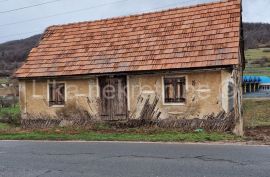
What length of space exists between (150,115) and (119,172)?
9.66 m

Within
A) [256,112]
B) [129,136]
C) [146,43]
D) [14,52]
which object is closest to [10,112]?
[146,43]

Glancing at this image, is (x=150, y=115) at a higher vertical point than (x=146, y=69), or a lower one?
lower

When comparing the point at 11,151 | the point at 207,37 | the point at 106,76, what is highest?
the point at 207,37

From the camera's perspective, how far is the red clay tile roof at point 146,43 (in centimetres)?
1750

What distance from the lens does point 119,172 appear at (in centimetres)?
866

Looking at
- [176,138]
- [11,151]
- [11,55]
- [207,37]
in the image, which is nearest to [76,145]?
[11,151]

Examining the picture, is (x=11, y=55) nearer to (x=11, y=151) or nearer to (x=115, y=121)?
(x=115, y=121)

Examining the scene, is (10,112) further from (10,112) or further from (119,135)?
(119,135)

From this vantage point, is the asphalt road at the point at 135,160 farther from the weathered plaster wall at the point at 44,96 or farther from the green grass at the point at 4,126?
the green grass at the point at 4,126

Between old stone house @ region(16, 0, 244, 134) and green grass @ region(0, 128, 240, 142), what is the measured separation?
203cm

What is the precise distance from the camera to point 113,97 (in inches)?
757

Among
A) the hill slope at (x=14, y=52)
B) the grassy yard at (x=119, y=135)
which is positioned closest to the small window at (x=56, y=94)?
the grassy yard at (x=119, y=135)

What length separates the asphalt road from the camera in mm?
8578

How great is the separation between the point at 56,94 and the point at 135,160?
11142 mm
